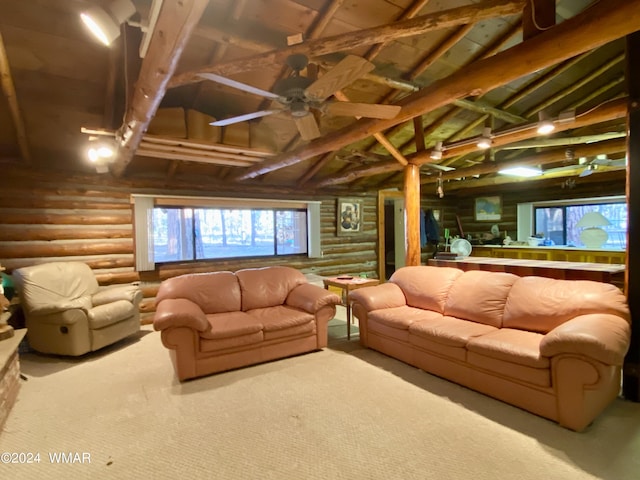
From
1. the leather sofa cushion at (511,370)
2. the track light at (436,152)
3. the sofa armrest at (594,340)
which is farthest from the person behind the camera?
the track light at (436,152)

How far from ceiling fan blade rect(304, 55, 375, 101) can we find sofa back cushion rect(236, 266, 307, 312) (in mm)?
2494

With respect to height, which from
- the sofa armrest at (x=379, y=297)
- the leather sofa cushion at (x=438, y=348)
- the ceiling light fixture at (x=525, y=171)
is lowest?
the leather sofa cushion at (x=438, y=348)

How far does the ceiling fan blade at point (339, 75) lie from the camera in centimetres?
218

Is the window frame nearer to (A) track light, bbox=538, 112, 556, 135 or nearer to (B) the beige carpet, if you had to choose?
(A) track light, bbox=538, 112, 556, 135

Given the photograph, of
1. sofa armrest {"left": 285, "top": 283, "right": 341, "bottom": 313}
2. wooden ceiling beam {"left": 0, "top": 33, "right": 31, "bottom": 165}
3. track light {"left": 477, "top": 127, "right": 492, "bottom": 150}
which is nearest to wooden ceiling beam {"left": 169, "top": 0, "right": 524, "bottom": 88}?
track light {"left": 477, "top": 127, "right": 492, "bottom": 150}

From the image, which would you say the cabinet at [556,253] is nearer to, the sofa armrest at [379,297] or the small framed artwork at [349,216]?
the small framed artwork at [349,216]

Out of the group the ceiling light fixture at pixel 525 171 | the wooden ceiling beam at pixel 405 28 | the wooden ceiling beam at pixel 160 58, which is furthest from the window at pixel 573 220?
the wooden ceiling beam at pixel 160 58

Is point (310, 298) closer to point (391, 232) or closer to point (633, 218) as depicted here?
point (633, 218)

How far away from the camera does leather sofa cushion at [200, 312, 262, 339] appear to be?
3.20 metres

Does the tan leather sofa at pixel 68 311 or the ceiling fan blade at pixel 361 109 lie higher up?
the ceiling fan blade at pixel 361 109

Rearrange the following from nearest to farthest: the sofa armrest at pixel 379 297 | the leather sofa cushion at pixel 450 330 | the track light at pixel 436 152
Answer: the leather sofa cushion at pixel 450 330, the sofa armrest at pixel 379 297, the track light at pixel 436 152

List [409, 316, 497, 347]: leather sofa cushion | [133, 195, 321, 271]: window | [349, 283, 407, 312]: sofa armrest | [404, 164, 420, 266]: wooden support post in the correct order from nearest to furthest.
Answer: [409, 316, 497, 347]: leather sofa cushion < [349, 283, 407, 312]: sofa armrest < [404, 164, 420, 266]: wooden support post < [133, 195, 321, 271]: window

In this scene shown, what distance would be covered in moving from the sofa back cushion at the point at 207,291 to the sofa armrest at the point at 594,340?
3.12 metres

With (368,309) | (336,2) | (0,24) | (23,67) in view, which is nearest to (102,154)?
(23,67)
